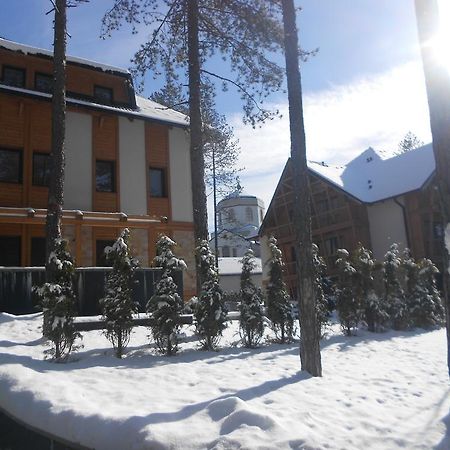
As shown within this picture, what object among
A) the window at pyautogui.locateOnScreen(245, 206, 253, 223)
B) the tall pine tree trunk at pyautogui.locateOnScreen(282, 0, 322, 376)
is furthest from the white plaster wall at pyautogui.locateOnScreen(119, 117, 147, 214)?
the window at pyautogui.locateOnScreen(245, 206, 253, 223)

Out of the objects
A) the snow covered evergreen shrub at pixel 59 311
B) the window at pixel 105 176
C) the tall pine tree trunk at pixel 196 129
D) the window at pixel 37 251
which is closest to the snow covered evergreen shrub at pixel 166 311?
the snow covered evergreen shrub at pixel 59 311

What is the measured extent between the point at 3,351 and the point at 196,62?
853 centimetres

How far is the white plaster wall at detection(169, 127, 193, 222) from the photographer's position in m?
18.3

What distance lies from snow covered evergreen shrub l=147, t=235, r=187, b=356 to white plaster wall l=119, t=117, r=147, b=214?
A: 9.21 meters

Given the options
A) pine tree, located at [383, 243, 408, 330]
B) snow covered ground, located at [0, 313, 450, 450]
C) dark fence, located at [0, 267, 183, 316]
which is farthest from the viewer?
pine tree, located at [383, 243, 408, 330]

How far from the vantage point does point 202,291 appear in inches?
346

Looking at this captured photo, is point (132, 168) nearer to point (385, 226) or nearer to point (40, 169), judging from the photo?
point (40, 169)

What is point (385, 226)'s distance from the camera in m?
25.7

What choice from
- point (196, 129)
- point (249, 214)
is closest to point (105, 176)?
point (196, 129)

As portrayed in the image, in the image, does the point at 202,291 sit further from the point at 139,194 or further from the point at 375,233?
the point at 375,233

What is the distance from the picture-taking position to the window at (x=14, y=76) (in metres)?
16.3

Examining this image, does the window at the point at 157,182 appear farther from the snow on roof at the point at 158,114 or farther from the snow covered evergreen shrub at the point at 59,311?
the snow covered evergreen shrub at the point at 59,311

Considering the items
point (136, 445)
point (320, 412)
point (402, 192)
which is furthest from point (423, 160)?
point (136, 445)

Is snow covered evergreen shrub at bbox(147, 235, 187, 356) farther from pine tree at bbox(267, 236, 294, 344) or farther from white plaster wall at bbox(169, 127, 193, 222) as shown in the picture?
white plaster wall at bbox(169, 127, 193, 222)
